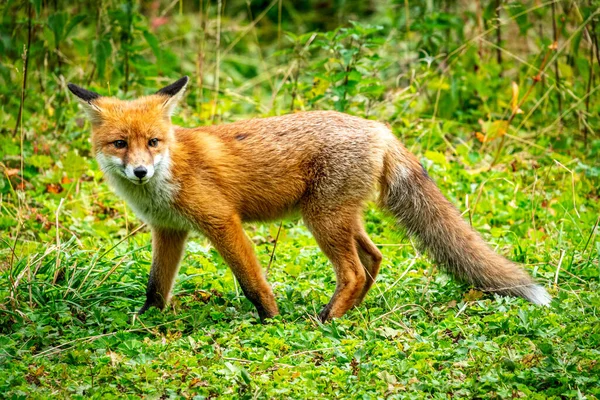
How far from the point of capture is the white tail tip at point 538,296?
5363mm

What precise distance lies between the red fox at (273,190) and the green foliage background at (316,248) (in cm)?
29

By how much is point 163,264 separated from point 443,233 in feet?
7.33

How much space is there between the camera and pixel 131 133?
5500 millimetres

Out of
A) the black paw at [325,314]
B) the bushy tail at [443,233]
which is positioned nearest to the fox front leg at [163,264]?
the black paw at [325,314]

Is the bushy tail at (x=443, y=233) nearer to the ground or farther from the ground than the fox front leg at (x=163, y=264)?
farther from the ground

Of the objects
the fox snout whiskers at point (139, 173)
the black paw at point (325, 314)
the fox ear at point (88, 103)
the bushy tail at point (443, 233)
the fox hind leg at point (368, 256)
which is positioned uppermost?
the fox ear at point (88, 103)

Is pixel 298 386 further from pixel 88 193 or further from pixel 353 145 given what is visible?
pixel 88 193

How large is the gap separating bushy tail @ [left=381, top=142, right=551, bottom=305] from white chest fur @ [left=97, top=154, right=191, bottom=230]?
1.70 m

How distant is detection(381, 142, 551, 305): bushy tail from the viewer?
5.59 metres

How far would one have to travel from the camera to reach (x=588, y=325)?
4.89m

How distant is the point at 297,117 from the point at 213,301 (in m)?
1.67

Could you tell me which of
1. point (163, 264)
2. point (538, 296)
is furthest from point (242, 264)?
point (538, 296)

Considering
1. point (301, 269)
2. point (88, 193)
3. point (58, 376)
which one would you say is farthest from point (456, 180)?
point (58, 376)

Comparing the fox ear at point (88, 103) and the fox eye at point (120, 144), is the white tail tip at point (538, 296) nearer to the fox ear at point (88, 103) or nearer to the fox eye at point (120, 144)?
the fox eye at point (120, 144)
